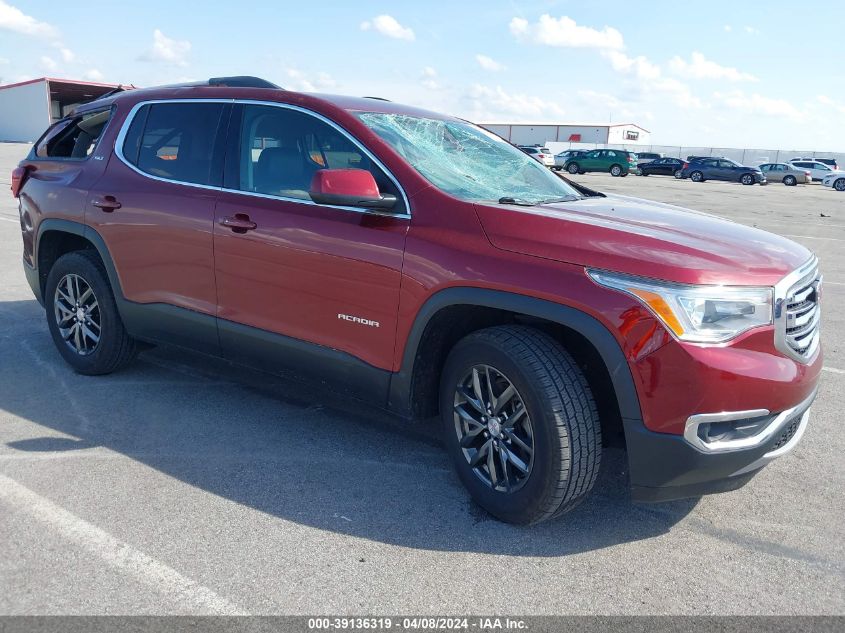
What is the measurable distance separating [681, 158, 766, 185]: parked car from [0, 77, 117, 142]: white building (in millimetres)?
37723

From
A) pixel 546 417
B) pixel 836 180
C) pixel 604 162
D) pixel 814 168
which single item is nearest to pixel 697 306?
pixel 546 417

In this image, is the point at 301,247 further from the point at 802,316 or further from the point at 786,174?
the point at 786,174

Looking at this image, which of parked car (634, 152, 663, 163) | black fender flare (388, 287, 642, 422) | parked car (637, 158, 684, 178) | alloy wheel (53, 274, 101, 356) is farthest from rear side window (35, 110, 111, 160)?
parked car (634, 152, 663, 163)

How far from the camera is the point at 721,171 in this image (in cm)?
4200

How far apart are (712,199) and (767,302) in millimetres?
24721

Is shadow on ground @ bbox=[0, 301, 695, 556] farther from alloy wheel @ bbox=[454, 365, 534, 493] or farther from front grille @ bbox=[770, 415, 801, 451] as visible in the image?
front grille @ bbox=[770, 415, 801, 451]

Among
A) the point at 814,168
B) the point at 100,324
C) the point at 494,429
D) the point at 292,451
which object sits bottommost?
the point at 814,168

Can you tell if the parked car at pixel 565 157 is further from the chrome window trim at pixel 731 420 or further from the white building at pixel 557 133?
the chrome window trim at pixel 731 420

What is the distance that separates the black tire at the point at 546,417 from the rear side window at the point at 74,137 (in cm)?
325

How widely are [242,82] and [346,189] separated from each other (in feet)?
4.92

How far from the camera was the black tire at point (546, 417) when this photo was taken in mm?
2969

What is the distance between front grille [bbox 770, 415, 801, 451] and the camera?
2973 mm

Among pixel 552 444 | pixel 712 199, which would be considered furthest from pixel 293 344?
pixel 712 199

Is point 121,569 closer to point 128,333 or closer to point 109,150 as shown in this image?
point 128,333
